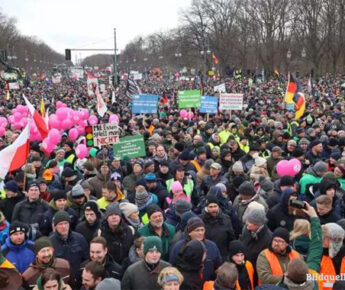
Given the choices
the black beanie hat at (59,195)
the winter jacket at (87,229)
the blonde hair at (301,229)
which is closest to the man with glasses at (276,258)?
the blonde hair at (301,229)

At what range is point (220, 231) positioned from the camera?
17.7ft

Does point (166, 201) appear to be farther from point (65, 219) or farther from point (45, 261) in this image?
point (45, 261)

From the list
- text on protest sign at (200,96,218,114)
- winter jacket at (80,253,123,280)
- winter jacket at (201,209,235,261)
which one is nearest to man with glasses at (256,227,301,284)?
winter jacket at (201,209,235,261)

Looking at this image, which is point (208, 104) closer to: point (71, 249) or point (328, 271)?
point (71, 249)

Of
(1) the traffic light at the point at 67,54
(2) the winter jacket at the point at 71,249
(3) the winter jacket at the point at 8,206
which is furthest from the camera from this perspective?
(1) the traffic light at the point at 67,54

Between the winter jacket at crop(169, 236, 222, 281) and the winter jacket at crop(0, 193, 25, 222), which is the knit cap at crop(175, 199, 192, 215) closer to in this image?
the winter jacket at crop(169, 236, 222, 281)

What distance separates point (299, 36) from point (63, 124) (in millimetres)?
53483

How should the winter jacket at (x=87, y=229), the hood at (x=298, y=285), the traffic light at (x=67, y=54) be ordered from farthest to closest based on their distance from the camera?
the traffic light at (x=67, y=54) → the winter jacket at (x=87, y=229) → the hood at (x=298, y=285)

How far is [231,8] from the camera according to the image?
231 ft

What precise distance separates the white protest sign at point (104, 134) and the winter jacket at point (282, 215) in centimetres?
402

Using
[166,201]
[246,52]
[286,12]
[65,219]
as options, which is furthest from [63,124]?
[246,52]

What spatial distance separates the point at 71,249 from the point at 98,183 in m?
2.72

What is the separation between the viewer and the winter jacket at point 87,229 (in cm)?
554

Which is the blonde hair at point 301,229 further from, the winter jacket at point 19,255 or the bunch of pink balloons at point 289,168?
the bunch of pink balloons at point 289,168
